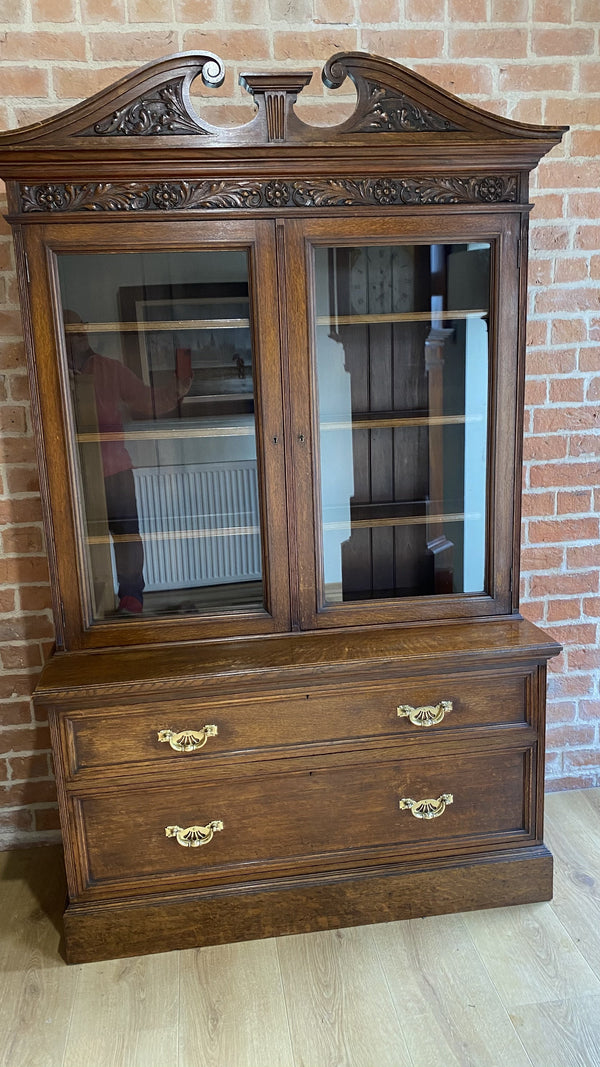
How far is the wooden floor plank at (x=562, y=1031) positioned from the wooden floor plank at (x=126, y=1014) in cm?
71

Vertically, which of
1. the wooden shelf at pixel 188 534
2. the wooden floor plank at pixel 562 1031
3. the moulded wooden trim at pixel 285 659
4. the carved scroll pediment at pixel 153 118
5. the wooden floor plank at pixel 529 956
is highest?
the carved scroll pediment at pixel 153 118

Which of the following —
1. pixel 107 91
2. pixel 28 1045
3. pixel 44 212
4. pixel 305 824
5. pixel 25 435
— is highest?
pixel 107 91

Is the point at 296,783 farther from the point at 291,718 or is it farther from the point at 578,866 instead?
the point at 578,866

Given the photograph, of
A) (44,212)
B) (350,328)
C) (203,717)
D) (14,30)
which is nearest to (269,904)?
(203,717)

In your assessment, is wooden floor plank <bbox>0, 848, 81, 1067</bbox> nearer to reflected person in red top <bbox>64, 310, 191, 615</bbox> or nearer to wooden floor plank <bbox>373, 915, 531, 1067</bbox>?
wooden floor plank <bbox>373, 915, 531, 1067</bbox>

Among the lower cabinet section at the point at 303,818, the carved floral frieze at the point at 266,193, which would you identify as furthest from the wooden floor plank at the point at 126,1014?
the carved floral frieze at the point at 266,193

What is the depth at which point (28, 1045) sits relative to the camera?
1.62 m

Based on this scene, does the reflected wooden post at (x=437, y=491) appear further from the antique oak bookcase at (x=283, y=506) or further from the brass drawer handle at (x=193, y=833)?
the brass drawer handle at (x=193, y=833)

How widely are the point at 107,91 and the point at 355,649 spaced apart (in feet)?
4.19

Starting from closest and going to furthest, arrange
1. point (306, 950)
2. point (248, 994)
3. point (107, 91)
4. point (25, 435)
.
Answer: point (107, 91), point (248, 994), point (306, 950), point (25, 435)

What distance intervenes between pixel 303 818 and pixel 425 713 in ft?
1.23

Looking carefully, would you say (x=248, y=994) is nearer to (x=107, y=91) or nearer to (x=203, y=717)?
(x=203, y=717)

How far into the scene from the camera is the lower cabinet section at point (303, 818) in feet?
5.95

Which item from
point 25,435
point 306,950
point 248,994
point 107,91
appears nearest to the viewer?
point 107,91
